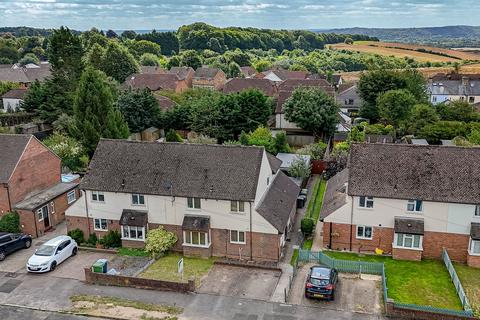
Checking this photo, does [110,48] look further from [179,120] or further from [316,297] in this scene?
[316,297]

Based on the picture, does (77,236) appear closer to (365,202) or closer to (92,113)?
(365,202)

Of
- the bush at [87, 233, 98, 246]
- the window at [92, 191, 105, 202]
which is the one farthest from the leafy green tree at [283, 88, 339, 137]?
the bush at [87, 233, 98, 246]

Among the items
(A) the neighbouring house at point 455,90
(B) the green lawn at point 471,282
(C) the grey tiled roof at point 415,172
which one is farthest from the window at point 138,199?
(A) the neighbouring house at point 455,90

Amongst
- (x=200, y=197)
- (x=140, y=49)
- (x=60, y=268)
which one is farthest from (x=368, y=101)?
(x=140, y=49)

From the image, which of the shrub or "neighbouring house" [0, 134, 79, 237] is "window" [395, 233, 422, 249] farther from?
"neighbouring house" [0, 134, 79, 237]

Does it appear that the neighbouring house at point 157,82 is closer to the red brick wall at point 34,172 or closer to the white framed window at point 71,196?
the red brick wall at point 34,172

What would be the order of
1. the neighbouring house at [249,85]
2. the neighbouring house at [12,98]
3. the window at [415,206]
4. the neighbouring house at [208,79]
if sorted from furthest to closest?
the neighbouring house at [208,79] → the neighbouring house at [249,85] → the neighbouring house at [12,98] → the window at [415,206]
